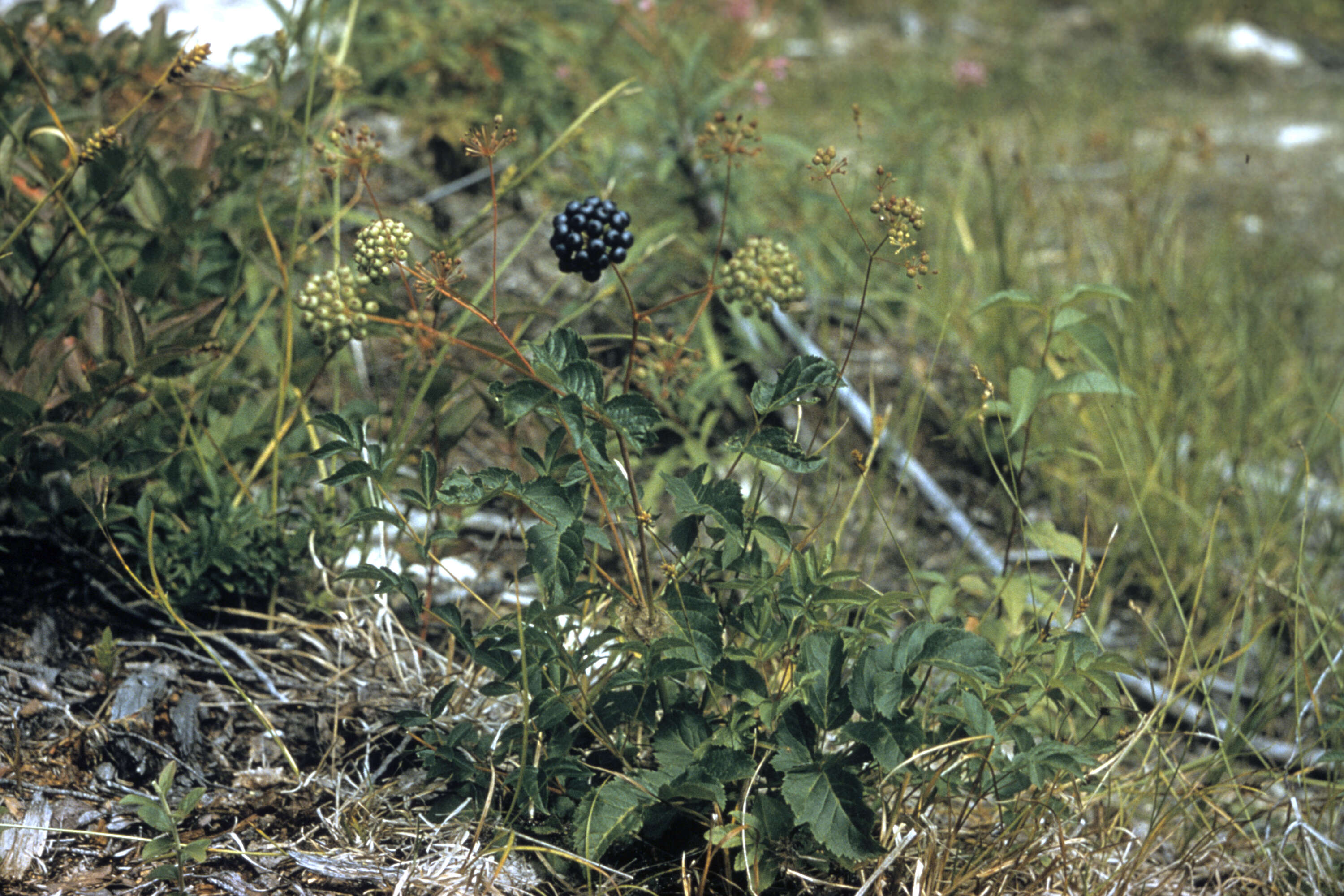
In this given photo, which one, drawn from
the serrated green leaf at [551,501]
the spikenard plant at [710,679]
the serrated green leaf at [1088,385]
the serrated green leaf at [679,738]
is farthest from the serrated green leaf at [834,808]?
the serrated green leaf at [1088,385]

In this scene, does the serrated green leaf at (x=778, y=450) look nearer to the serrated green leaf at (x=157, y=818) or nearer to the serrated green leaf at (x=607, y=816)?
the serrated green leaf at (x=607, y=816)

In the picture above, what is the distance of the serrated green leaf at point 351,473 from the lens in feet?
3.73

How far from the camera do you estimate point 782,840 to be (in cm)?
129

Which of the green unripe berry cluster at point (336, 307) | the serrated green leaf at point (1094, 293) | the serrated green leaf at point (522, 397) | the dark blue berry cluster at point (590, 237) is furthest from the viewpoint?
the serrated green leaf at point (1094, 293)

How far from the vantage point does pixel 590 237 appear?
126 cm

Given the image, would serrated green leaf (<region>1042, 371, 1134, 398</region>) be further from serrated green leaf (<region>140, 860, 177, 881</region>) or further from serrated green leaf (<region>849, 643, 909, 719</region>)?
serrated green leaf (<region>140, 860, 177, 881</region>)

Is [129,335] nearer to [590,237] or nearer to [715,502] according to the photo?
[590,237]

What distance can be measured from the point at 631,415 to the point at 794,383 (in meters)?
0.19

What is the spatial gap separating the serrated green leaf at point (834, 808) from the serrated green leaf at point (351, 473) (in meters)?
0.59

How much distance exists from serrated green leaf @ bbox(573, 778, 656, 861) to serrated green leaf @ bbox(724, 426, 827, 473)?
391mm

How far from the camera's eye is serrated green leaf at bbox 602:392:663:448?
3.70 feet

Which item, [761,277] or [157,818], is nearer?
[157,818]

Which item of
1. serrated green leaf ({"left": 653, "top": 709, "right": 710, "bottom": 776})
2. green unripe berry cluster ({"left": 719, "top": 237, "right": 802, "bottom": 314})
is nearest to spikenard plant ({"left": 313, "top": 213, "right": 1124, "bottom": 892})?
serrated green leaf ({"left": 653, "top": 709, "right": 710, "bottom": 776})

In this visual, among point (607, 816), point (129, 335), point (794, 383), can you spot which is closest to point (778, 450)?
point (794, 383)
